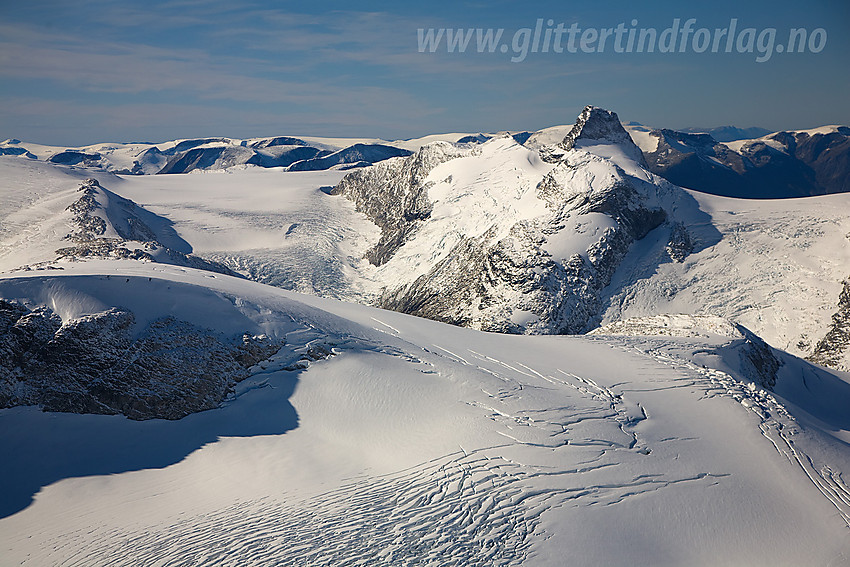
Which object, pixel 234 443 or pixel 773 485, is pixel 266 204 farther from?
pixel 773 485

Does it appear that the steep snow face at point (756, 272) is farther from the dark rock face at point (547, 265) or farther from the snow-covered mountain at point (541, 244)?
the dark rock face at point (547, 265)

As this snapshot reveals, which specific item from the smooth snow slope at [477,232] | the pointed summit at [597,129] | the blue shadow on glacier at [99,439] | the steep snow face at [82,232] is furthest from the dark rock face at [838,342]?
the steep snow face at [82,232]

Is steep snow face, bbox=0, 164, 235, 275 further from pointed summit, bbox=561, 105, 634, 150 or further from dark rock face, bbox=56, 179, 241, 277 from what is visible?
pointed summit, bbox=561, 105, 634, 150

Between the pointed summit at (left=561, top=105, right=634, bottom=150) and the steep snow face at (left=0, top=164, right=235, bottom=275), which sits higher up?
the pointed summit at (left=561, top=105, right=634, bottom=150)

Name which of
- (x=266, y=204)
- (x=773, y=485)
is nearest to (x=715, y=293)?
(x=773, y=485)

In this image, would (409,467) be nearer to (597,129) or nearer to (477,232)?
(477,232)

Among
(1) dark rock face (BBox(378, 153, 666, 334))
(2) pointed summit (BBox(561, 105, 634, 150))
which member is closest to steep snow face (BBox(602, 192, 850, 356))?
(1) dark rock face (BBox(378, 153, 666, 334))

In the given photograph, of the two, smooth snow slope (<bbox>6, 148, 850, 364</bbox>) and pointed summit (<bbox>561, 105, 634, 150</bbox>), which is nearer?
smooth snow slope (<bbox>6, 148, 850, 364</bbox>)

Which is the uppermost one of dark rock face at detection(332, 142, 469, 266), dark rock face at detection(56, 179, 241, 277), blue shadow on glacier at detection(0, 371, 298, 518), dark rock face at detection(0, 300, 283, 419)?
dark rock face at detection(332, 142, 469, 266)

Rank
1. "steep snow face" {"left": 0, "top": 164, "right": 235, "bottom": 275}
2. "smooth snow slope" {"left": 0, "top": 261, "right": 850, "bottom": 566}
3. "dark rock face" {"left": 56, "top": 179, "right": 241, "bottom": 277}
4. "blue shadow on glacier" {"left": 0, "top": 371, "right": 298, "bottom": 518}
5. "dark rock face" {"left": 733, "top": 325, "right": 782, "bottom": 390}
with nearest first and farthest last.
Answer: "smooth snow slope" {"left": 0, "top": 261, "right": 850, "bottom": 566}
"blue shadow on glacier" {"left": 0, "top": 371, "right": 298, "bottom": 518}
"dark rock face" {"left": 733, "top": 325, "right": 782, "bottom": 390}
"dark rock face" {"left": 56, "top": 179, "right": 241, "bottom": 277}
"steep snow face" {"left": 0, "top": 164, "right": 235, "bottom": 275}
